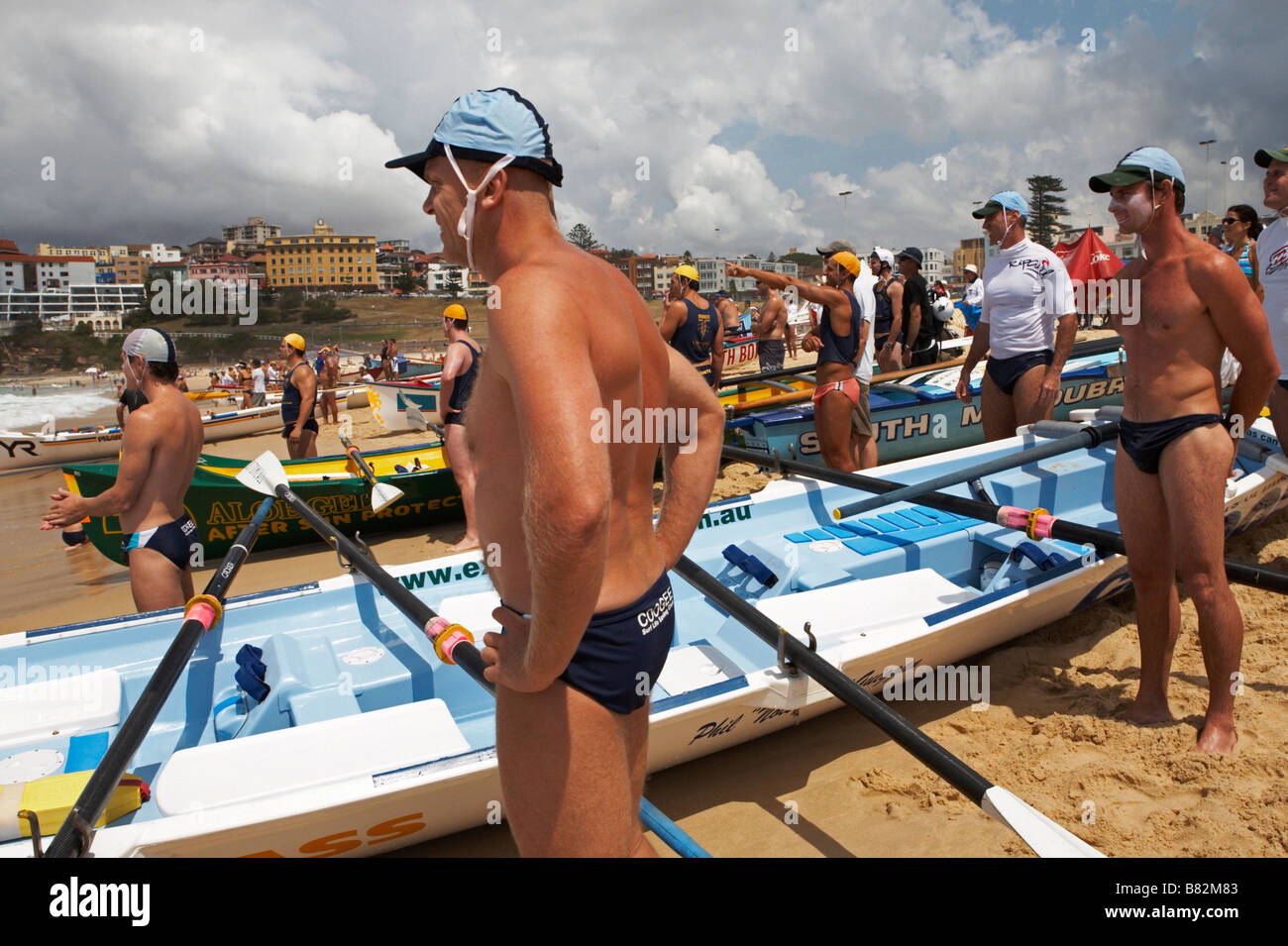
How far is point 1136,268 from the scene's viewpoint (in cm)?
371

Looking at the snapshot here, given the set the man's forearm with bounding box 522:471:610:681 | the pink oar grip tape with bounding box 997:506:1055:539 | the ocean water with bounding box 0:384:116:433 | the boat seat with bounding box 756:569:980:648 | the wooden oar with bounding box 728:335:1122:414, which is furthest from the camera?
the ocean water with bounding box 0:384:116:433

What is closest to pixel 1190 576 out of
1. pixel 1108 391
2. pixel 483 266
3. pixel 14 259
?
pixel 483 266

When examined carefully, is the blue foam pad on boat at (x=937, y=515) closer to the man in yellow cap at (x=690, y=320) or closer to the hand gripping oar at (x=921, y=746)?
the hand gripping oar at (x=921, y=746)

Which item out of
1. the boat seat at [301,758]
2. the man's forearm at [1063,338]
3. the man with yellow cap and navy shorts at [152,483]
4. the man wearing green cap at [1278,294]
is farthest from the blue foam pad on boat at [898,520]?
the man with yellow cap and navy shorts at [152,483]

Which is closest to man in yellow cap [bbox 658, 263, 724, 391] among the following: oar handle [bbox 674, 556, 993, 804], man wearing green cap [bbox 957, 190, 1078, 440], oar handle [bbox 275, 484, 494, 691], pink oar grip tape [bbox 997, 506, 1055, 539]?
man wearing green cap [bbox 957, 190, 1078, 440]

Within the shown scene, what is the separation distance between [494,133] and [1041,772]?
11.2 feet

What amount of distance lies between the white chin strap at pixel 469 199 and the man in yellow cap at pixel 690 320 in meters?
7.10

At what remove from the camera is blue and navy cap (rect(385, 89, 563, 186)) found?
1551 mm

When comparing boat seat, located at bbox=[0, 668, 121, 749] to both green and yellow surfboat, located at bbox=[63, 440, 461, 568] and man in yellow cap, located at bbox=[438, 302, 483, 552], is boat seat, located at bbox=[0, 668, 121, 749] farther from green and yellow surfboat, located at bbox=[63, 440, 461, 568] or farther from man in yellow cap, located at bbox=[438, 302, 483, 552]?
green and yellow surfboat, located at bbox=[63, 440, 461, 568]

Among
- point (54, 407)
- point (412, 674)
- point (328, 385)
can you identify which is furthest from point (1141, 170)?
point (54, 407)

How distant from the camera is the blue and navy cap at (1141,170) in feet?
11.2

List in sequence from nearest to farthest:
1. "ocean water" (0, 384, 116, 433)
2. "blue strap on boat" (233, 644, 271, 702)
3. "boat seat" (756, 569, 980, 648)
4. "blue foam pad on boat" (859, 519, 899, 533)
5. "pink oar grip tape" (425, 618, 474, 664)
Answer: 1. "pink oar grip tape" (425, 618, 474, 664)
2. "blue strap on boat" (233, 644, 271, 702)
3. "boat seat" (756, 569, 980, 648)
4. "blue foam pad on boat" (859, 519, 899, 533)
5. "ocean water" (0, 384, 116, 433)

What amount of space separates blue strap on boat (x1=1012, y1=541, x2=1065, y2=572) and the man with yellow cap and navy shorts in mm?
4861
